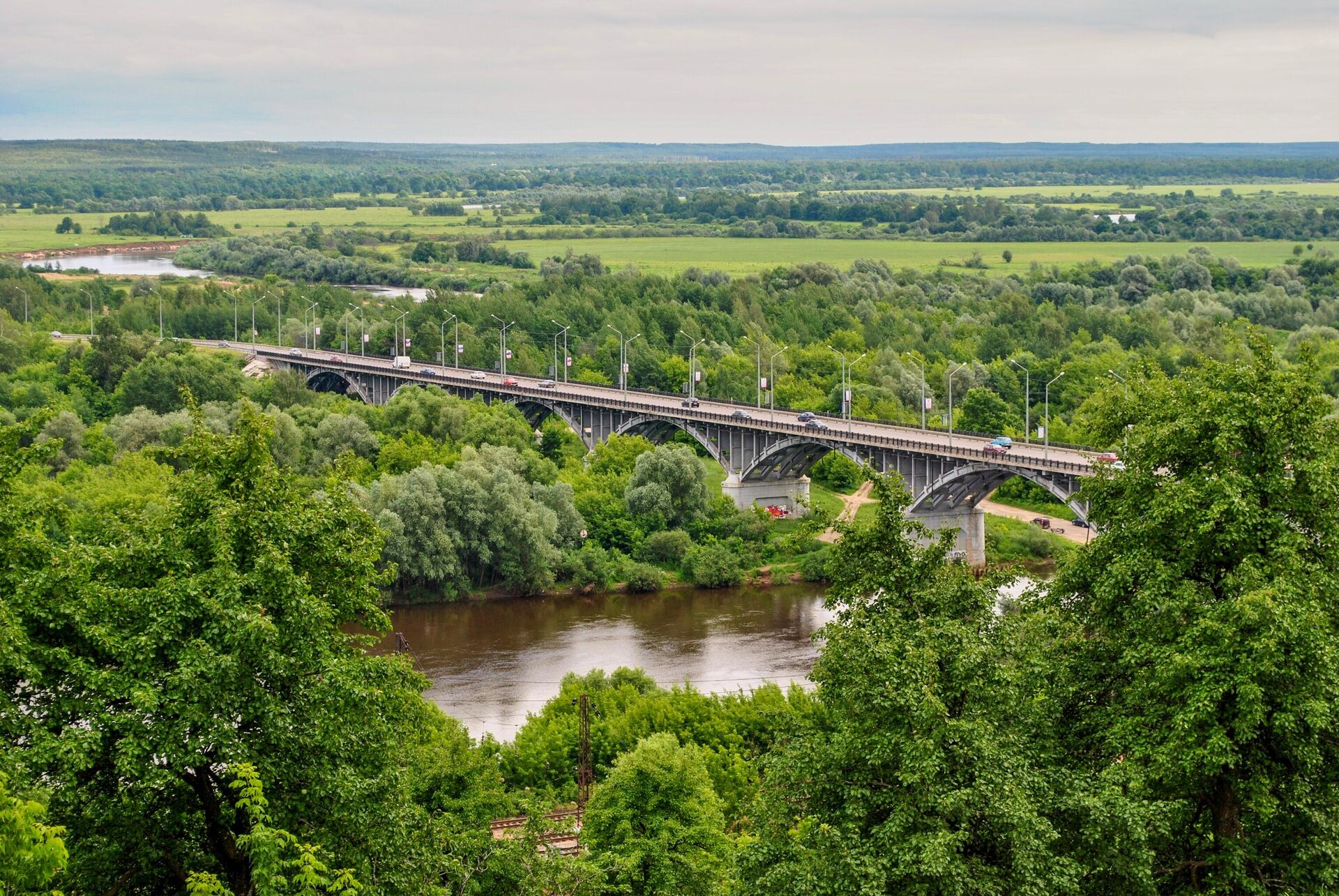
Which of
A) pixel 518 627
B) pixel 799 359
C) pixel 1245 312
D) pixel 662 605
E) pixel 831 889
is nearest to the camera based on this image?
pixel 831 889

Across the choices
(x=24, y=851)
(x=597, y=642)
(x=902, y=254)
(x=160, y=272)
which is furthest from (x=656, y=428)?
(x=160, y=272)

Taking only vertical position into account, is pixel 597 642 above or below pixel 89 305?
below

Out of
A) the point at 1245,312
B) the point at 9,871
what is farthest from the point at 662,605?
the point at 1245,312

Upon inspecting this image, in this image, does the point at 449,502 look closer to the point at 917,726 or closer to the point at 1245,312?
the point at 917,726

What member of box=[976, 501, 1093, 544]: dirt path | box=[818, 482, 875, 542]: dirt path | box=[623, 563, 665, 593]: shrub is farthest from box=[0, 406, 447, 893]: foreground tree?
box=[818, 482, 875, 542]: dirt path

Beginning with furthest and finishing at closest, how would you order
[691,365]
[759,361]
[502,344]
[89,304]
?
[89,304], [502,344], [691,365], [759,361]

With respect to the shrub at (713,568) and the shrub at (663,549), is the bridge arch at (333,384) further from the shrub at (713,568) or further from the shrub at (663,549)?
the shrub at (713,568)

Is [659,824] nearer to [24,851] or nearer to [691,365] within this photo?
[24,851]
